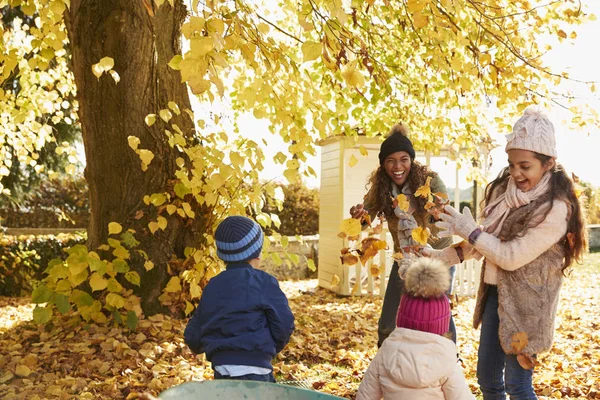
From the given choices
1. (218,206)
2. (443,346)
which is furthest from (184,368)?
(443,346)

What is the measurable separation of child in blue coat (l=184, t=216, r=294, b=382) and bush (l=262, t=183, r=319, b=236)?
13550mm

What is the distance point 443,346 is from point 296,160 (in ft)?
7.78

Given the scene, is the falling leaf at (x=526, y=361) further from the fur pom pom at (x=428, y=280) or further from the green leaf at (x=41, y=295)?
the green leaf at (x=41, y=295)

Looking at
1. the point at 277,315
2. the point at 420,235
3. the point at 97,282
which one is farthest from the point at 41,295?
the point at 420,235

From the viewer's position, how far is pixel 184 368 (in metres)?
4.66

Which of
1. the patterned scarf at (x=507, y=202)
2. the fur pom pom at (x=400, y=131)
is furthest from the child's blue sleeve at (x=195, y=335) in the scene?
the fur pom pom at (x=400, y=131)

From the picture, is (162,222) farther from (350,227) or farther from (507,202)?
(507,202)

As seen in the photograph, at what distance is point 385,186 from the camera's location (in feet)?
14.4

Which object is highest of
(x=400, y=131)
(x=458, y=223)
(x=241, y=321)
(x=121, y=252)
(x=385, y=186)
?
(x=400, y=131)

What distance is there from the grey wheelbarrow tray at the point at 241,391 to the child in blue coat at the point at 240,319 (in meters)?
1.07

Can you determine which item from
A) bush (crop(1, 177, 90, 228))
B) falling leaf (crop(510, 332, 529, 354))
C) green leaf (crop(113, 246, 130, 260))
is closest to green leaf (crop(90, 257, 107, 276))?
green leaf (crop(113, 246, 130, 260))

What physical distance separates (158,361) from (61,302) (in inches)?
33.6

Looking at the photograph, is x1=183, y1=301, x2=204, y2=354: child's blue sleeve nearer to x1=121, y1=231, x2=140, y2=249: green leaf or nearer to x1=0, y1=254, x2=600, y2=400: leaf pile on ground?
x1=0, y1=254, x2=600, y2=400: leaf pile on ground

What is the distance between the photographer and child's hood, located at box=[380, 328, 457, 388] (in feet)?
8.16
